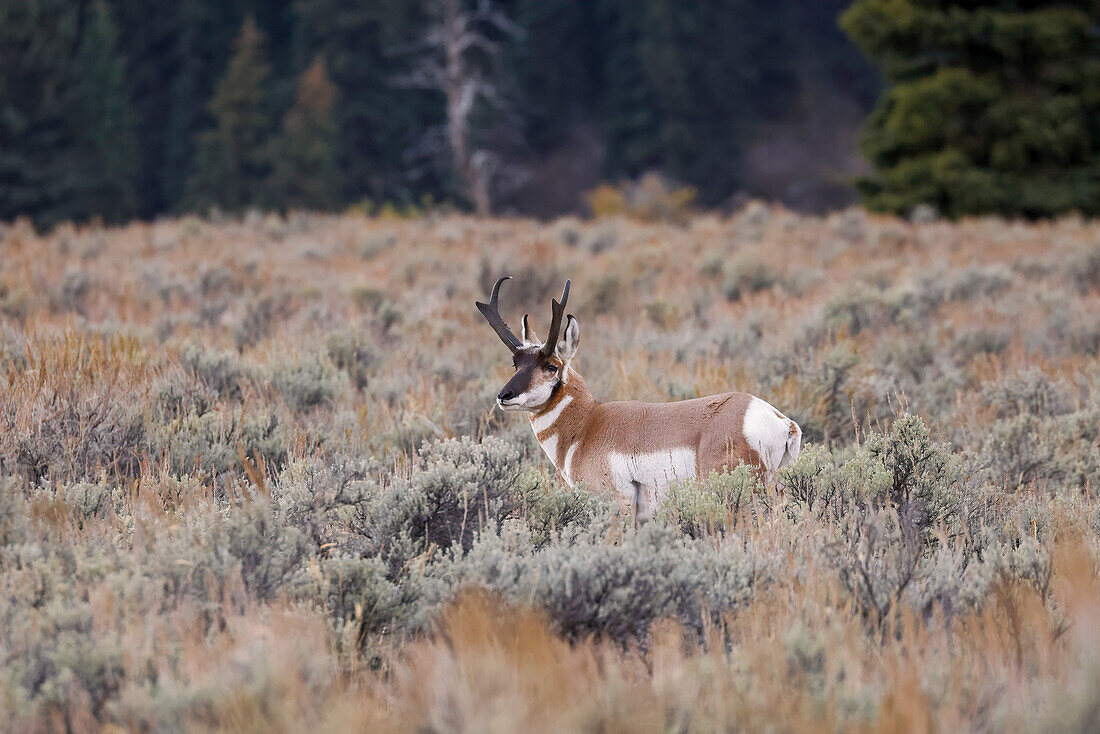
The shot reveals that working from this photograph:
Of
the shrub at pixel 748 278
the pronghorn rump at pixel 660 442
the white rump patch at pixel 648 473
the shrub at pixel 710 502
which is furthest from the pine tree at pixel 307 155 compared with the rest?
the shrub at pixel 710 502

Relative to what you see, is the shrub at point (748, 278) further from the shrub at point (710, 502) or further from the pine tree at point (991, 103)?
the pine tree at point (991, 103)

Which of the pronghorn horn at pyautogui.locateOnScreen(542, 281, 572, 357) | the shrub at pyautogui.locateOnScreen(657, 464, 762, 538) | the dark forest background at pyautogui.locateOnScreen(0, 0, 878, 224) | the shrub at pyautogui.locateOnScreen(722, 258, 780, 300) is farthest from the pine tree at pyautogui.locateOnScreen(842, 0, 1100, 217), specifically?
the shrub at pyautogui.locateOnScreen(657, 464, 762, 538)

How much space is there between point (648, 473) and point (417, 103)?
40868 mm

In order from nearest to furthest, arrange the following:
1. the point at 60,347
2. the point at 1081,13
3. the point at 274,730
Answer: the point at 274,730 < the point at 60,347 < the point at 1081,13

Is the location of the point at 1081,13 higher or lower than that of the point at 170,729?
higher

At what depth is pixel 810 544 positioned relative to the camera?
3.48 meters

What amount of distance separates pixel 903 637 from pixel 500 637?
112 cm

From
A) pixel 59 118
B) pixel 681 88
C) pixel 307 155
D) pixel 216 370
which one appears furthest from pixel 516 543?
pixel 681 88

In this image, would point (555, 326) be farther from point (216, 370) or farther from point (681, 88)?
point (681, 88)

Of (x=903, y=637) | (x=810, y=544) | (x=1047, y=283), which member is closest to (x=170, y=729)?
(x=903, y=637)

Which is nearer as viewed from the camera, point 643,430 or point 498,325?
point 643,430

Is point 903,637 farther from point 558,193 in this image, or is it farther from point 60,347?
point 558,193

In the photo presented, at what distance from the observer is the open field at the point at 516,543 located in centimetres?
242

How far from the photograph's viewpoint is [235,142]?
3872 cm
